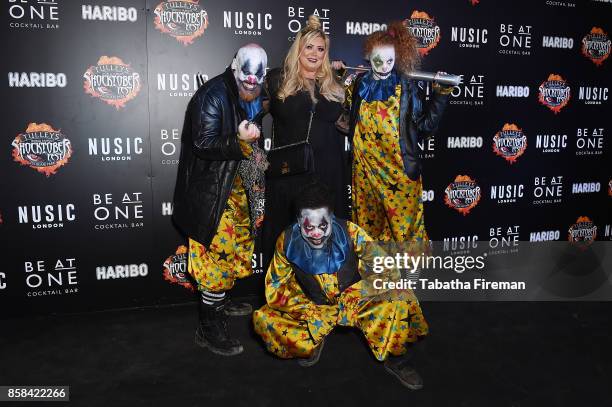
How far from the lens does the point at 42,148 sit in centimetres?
310

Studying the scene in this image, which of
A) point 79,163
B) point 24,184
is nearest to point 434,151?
point 79,163

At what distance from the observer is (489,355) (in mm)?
2766

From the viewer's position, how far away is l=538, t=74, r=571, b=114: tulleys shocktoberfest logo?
4.05 m

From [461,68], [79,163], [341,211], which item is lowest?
[341,211]

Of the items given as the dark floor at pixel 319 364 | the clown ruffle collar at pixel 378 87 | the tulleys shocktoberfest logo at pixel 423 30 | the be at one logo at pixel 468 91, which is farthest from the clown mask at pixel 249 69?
the be at one logo at pixel 468 91

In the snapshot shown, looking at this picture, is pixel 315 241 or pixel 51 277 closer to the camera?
pixel 315 241

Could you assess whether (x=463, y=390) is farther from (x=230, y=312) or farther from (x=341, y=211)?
(x=230, y=312)

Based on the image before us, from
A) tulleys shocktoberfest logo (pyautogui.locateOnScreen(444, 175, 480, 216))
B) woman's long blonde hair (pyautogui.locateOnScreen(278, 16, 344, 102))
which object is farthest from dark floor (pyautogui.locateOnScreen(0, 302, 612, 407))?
woman's long blonde hair (pyautogui.locateOnScreen(278, 16, 344, 102))

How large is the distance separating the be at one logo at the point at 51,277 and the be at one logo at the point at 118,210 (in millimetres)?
305

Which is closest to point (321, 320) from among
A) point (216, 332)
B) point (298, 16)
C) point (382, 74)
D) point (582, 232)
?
point (216, 332)

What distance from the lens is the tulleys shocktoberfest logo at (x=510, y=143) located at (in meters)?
4.00

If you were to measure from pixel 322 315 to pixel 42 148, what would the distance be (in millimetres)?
1930

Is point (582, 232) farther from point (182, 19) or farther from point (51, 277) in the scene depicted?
point (51, 277)

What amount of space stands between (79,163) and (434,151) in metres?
2.37
